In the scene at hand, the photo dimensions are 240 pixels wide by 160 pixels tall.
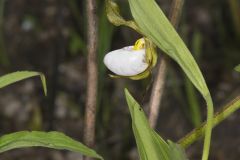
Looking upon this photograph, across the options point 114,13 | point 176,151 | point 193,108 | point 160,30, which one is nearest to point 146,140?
point 176,151

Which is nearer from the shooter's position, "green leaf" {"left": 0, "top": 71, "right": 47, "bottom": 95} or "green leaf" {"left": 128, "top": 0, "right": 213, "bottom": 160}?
"green leaf" {"left": 128, "top": 0, "right": 213, "bottom": 160}

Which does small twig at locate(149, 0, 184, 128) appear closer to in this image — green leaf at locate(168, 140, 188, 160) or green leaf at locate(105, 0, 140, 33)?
green leaf at locate(105, 0, 140, 33)

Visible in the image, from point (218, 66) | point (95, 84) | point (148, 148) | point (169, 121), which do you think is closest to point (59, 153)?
point (169, 121)

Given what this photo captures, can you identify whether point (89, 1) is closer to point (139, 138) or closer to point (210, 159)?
point (139, 138)

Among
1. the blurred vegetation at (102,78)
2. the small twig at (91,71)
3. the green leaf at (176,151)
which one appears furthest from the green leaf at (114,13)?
the blurred vegetation at (102,78)

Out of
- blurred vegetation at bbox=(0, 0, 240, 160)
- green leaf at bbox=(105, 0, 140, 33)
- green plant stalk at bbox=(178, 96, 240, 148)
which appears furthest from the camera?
blurred vegetation at bbox=(0, 0, 240, 160)

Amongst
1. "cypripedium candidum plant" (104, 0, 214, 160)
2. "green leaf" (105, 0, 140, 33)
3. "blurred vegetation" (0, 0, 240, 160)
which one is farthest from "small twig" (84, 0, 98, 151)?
"blurred vegetation" (0, 0, 240, 160)
